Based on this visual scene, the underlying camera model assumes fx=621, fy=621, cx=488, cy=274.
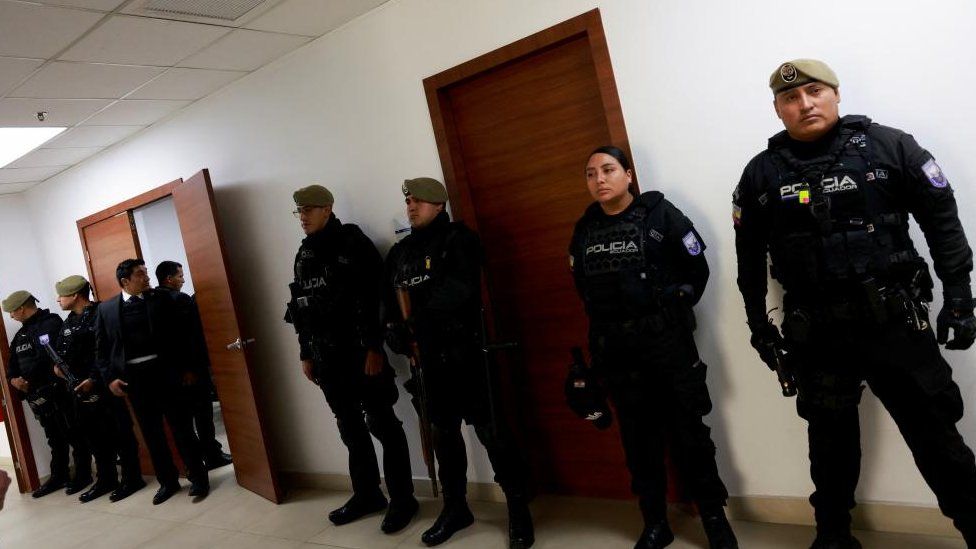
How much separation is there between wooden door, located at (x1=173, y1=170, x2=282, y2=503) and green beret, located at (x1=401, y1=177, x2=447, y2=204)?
159cm

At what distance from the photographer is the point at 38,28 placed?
8.59 ft

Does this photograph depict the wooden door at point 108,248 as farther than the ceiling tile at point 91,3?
Yes

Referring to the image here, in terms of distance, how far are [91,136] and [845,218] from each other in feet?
15.5

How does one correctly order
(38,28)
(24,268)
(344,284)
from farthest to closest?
(24,268), (344,284), (38,28)

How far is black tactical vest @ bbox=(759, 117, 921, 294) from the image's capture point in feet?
5.88

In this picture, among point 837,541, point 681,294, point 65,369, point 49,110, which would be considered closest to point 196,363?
point 65,369

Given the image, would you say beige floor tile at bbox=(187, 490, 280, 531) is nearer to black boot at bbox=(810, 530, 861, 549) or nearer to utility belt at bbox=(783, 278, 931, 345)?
black boot at bbox=(810, 530, 861, 549)

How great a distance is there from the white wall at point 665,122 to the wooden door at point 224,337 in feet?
0.76

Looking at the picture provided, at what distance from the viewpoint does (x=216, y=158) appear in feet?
13.2

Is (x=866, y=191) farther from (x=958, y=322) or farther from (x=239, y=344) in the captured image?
(x=239, y=344)

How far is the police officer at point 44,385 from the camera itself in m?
4.93

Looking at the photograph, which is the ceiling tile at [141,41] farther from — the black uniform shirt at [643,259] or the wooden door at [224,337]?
the black uniform shirt at [643,259]

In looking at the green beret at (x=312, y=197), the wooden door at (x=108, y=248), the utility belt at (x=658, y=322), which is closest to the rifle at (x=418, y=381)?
the green beret at (x=312, y=197)

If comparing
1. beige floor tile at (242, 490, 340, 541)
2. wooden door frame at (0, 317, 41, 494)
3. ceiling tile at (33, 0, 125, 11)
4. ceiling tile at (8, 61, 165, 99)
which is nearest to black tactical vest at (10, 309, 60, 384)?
wooden door frame at (0, 317, 41, 494)
